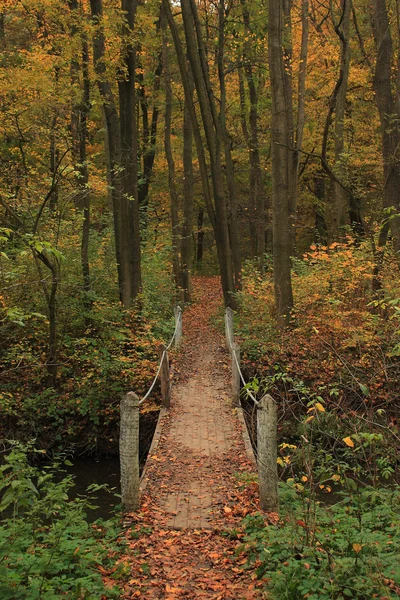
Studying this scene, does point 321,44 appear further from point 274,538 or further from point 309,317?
point 274,538

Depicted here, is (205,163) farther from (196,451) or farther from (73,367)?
(196,451)

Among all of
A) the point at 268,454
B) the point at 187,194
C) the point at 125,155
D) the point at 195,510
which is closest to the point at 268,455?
the point at 268,454

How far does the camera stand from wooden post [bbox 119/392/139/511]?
5.68 m

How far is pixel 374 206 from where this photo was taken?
67.3ft

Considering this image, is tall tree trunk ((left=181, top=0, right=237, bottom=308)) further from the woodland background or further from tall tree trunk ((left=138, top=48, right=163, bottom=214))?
tall tree trunk ((left=138, top=48, right=163, bottom=214))

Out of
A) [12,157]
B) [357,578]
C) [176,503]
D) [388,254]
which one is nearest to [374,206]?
[388,254]

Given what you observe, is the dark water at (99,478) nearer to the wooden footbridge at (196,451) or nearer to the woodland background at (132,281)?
the woodland background at (132,281)

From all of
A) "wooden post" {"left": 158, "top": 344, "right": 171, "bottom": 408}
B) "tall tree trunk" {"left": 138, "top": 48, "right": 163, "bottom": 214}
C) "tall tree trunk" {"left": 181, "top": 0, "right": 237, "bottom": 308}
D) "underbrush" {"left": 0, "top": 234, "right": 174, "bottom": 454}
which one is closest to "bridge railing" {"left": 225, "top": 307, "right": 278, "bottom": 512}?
"wooden post" {"left": 158, "top": 344, "right": 171, "bottom": 408}

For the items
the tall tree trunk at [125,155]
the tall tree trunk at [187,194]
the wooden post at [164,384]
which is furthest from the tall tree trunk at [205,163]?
the wooden post at [164,384]

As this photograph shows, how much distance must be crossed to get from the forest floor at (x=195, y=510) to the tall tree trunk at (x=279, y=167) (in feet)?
10.1

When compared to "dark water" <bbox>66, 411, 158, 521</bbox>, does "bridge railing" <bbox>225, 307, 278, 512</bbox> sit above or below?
above

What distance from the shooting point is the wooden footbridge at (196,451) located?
5488mm

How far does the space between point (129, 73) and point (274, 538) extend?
12012mm

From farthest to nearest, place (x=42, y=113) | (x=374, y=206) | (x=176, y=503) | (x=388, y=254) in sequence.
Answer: (x=374, y=206)
(x=388, y=254)
(x=42, y=113)
(x=176, y=503)
